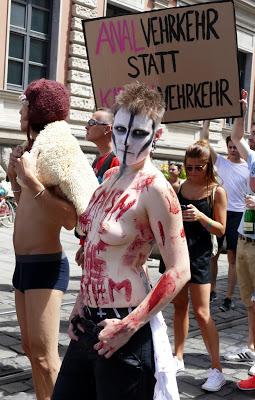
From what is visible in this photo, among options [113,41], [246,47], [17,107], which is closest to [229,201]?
[113,41]

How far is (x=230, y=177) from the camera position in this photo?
275 inches

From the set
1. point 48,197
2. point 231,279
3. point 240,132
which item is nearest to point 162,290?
point 48,197

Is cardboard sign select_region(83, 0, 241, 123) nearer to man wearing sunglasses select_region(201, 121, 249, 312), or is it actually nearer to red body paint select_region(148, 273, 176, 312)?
man wearing sunglasses select_region(201, 121, 249, 312)

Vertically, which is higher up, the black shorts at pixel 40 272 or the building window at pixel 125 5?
the building window at pixel 125 5

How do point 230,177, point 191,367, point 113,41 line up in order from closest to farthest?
point 191,367 < point 113,41 < point 230,177

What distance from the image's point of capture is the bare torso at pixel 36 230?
9.97ft

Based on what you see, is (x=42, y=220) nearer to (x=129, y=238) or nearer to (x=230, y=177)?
(x=129, y=238)

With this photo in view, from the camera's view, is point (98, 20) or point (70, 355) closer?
point (70, 355)

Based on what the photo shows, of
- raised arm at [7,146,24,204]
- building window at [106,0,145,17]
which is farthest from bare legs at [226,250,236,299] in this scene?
building window at [106,0,145,17]

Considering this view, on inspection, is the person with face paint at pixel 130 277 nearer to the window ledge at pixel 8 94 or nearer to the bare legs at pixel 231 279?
the bare legs at pixel 231 279

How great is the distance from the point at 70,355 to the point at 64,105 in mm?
1411

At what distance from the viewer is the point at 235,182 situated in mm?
6973

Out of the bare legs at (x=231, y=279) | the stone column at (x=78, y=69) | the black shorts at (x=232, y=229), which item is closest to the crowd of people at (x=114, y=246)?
the bare legs at (x=231, y=279)

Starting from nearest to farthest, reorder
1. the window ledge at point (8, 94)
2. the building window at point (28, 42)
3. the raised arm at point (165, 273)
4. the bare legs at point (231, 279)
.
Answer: the raised arm at point (165, 273), the bare legs at point (231, 279), the window ledge at point (8, 94), the building window at point (28, 42)
